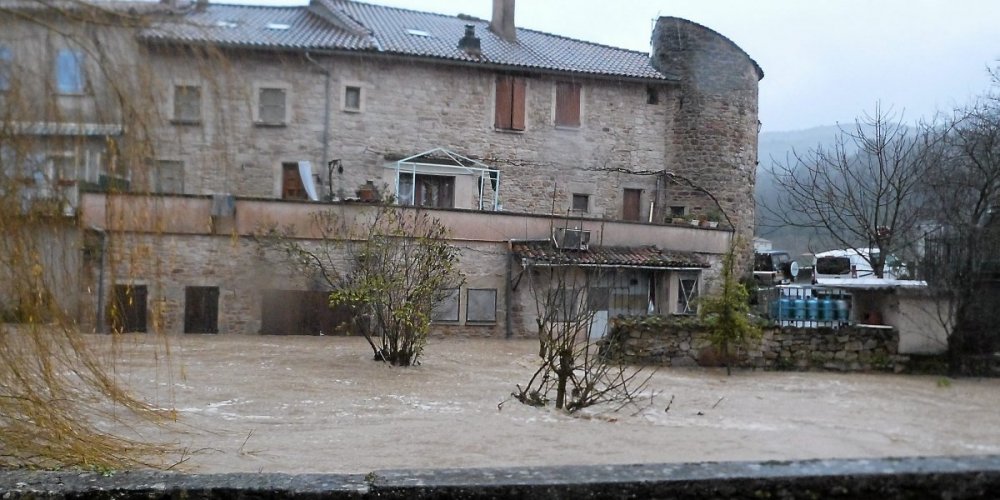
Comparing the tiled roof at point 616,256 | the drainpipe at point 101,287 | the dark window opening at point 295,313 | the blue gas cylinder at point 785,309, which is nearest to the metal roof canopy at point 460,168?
the tiled roof at point 616,256

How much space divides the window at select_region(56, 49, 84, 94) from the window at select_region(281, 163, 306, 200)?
19.7 metres

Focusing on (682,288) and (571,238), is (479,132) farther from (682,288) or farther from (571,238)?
(682,288)

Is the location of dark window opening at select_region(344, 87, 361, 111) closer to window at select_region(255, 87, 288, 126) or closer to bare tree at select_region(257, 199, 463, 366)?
window at select_region(255, 87, 288, 126)

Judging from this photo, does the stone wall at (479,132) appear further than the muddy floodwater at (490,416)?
Yes


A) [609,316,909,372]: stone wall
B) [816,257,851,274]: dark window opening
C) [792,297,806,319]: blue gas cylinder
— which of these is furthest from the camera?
[816,257,851,274]: dark window opening

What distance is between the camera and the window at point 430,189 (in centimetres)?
2559

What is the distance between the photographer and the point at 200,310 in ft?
67.9

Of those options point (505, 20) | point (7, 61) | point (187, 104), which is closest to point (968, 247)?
point (187, 104)

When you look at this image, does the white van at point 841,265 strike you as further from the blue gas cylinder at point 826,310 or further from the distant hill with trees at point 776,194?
the blue gas cylinder at point 826,310

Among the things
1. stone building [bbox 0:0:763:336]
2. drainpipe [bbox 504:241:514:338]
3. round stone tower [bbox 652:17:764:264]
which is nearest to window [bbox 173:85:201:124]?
stone building [bbox 0:0:763:336]

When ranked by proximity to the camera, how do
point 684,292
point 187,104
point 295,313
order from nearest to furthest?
point 187,104, point 295,313, point 684,292

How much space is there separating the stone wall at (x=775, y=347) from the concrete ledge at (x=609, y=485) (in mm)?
12435

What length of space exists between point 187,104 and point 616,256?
18700 millimetres

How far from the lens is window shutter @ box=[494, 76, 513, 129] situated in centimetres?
2706
